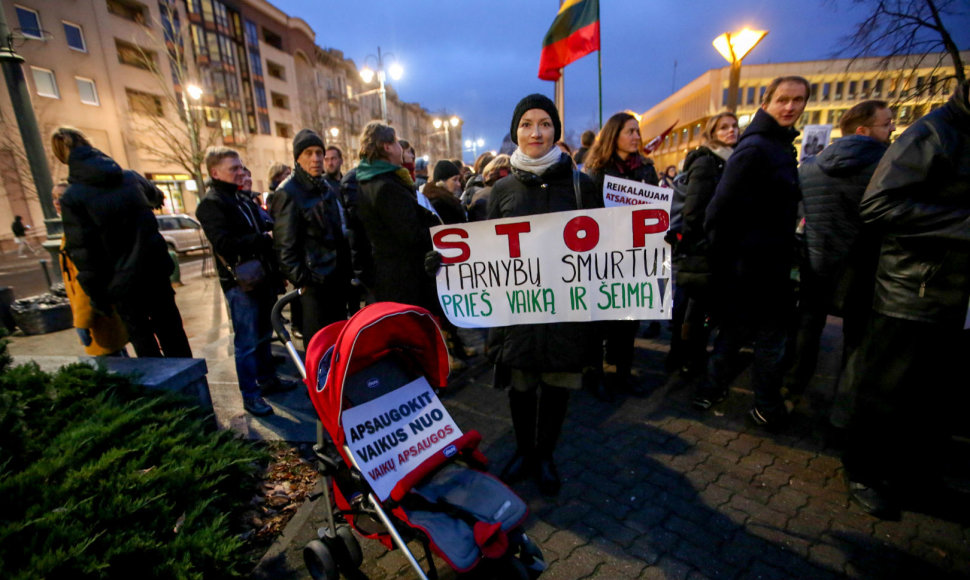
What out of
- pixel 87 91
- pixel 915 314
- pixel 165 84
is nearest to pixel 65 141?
pixel 915 314

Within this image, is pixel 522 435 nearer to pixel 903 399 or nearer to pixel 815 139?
pixel 903 399

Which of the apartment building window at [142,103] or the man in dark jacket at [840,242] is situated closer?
the man in dark jacket at [840,242]

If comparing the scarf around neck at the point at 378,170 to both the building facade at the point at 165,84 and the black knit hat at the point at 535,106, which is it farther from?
the building facade at the point at 165,84

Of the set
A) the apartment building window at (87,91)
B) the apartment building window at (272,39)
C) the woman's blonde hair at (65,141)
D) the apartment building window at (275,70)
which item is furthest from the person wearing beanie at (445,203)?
the apartment building window at (272,39)

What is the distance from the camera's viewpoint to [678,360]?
441cm

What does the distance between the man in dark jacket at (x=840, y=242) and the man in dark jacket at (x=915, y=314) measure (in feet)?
0.53

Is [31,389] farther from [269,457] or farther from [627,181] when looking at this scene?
[627,181]

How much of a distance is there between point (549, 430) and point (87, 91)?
3195 centimetres

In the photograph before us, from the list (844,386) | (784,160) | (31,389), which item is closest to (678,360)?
(844,386)

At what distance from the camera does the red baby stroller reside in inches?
68.4

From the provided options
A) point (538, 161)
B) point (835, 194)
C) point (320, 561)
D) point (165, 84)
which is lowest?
point (320, 561)

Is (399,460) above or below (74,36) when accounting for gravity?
below

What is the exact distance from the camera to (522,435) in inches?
113

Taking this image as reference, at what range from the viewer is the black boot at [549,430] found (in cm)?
271
